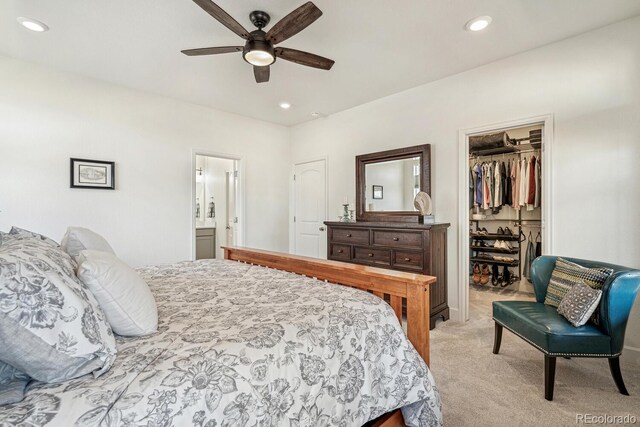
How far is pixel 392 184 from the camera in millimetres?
3900

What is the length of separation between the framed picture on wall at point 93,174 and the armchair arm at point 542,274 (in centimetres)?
439

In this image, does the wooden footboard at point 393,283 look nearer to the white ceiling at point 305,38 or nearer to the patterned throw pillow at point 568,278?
the patterned throw pillow at point 568,278

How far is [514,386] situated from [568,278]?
87 cm

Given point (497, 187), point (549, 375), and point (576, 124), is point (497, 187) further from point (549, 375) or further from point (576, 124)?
point (549, 375)

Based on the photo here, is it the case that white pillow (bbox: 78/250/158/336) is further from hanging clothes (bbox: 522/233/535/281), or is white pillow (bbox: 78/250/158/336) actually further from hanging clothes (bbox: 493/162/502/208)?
hanging clothes (bbox: 522/233/535/281)

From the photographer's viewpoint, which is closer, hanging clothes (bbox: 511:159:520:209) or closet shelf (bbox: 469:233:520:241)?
hanging clothes (bbox: 511:159:520:209)

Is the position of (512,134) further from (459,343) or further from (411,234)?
(459,343)

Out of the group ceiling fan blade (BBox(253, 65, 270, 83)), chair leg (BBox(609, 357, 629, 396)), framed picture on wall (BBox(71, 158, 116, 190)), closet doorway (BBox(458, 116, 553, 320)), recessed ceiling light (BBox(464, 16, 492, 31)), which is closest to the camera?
chair leg (BBox(609, 357, 629, 396))

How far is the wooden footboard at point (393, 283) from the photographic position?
1588mm

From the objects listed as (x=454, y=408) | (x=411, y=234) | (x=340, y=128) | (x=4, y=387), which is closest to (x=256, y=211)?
(x=340, y=128)

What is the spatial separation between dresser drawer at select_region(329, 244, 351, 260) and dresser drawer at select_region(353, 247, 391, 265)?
11 cm

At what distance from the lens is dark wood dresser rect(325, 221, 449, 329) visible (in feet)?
10.3

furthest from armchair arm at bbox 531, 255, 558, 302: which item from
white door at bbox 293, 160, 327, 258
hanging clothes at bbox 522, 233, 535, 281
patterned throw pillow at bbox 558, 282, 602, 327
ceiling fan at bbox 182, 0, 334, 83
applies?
white door at bbox 293, 160, 327, 258

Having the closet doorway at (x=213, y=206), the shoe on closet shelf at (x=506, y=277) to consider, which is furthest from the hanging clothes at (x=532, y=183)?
the closet doorway at (x=213, y=206)
